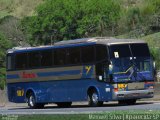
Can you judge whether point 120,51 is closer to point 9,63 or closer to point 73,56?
point 73,56

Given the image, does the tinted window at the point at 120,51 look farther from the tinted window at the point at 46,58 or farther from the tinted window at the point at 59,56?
the tinted window at the point at 46,58

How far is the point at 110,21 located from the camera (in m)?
100

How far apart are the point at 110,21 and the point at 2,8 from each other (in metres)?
52.6

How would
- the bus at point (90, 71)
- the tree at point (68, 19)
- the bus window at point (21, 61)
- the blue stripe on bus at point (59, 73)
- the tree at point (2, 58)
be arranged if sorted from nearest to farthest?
the bus at point (90, 71) < the blue stripe on bus at point (59, 73) < the bus window at point (21, 61) < the tree at point (2, 58) < the tree at point (68, 19)

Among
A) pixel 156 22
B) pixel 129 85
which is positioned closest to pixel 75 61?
pixel 129 85

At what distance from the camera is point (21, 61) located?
123 feet

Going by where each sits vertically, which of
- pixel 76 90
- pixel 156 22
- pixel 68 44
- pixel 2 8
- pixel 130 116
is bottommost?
pixel 130 116

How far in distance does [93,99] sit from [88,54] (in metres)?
2.35

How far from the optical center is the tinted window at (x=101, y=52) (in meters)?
32.1

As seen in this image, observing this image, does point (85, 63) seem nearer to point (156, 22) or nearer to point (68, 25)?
point (156, 22)

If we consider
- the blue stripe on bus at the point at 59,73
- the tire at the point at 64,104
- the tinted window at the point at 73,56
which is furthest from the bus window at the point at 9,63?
the tinted window at the point at 73,56

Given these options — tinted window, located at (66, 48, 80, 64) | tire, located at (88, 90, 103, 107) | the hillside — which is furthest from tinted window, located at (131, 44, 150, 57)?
the hillside

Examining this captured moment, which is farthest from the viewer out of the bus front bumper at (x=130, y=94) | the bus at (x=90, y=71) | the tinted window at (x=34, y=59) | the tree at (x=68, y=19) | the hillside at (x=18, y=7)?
the hillside at (x=18, y=7)

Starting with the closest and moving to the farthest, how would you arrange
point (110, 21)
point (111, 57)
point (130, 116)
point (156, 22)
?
point (130, 116), point (111, 57), point (156, 22), point (110, 21)
